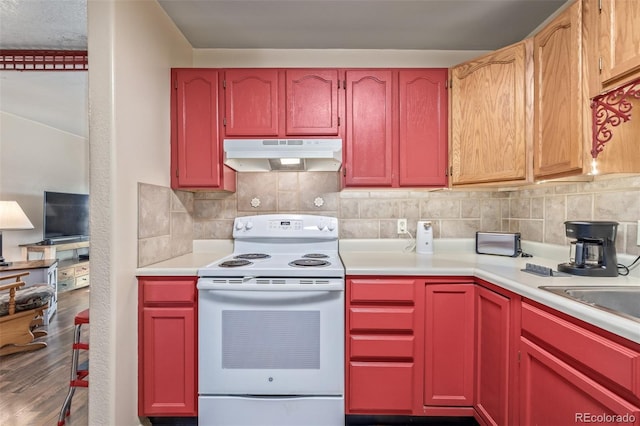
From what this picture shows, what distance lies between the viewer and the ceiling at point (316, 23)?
177 centimetres

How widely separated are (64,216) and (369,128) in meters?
4.93

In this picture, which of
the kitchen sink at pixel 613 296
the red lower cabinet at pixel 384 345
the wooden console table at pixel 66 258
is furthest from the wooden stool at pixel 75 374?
the wooden console table at pixel 66 258

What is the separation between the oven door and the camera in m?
1.59

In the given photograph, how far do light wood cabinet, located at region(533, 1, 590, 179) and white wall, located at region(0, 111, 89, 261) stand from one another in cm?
516

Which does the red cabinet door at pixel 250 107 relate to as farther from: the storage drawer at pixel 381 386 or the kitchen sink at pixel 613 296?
the kitchen sink at pixel 613 296

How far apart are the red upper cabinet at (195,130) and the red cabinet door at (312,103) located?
49cm

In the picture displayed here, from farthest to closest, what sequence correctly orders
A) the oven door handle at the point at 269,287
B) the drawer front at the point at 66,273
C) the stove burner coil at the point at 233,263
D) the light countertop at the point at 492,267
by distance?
1. the drawer front at the point at 66,273
2. the stove burner coil at the point at 233,263
3. the oven door handle at the point at 269,287
4. the light countertop at the point at 492,267

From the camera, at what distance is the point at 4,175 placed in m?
3.79

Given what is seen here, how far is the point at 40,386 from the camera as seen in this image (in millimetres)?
2100

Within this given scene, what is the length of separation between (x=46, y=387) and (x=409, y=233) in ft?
9.27

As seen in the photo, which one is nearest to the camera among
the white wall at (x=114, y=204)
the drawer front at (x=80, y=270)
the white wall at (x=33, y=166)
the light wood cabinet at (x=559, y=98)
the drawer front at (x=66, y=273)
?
the light wood cabinet at (x=559, y=98)

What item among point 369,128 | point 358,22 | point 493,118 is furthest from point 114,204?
point 493,118

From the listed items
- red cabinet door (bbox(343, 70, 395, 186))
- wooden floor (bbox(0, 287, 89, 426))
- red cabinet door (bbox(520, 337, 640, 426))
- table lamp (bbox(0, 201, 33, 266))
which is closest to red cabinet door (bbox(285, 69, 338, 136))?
red cabinet door (bbox(343, 70, 395, 186))

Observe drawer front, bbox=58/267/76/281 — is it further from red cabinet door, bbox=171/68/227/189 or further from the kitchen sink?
the kitchen sink
